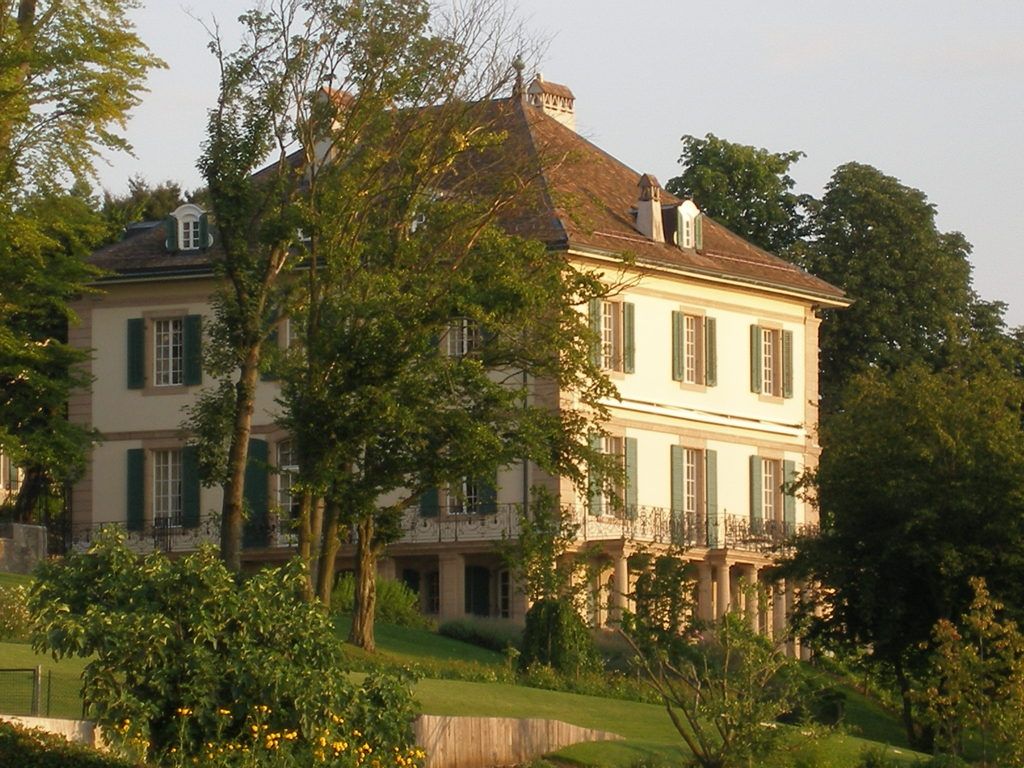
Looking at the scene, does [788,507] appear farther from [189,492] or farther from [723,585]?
[189,492]

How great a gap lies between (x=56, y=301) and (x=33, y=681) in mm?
25672

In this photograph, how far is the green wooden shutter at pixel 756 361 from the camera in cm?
6359

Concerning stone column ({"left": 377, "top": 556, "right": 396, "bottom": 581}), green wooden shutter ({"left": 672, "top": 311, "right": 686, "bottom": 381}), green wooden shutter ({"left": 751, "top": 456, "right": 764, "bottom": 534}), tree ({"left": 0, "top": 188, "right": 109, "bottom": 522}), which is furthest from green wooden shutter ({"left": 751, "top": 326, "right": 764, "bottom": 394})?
tree ({"left": 0, "top": 188, "right": 109, "bottom": 522})

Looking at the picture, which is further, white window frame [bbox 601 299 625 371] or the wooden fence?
white window frame [bbox 601 299 625 371]

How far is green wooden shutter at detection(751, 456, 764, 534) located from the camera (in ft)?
205

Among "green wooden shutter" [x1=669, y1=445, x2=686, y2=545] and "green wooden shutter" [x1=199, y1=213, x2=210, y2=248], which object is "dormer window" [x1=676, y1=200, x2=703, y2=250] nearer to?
"green wooden shutter" [x1=669, y1=445, x2=686, y2=545]

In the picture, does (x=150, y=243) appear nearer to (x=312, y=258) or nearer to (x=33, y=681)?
(x=312, y=258)

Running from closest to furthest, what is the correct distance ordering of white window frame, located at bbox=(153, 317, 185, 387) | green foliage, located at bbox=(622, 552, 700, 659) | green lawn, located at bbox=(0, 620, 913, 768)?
green lawn, located at bbox=(0, 620, 913, 768) < green foliage, located at bbox=(622, 552, 700, 659) < white window frame, located at bbox=(153, 317, 185, 387)

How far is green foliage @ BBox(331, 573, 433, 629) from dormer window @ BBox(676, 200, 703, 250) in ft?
38.9

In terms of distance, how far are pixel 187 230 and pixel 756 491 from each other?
14.7m

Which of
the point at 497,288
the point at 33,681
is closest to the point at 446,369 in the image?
the point at 497,288

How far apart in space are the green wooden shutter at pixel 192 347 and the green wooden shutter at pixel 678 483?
11.0 meters

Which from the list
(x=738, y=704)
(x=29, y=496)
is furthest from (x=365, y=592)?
(x=29, y=496)

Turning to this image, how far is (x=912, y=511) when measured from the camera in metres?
45.7
